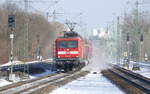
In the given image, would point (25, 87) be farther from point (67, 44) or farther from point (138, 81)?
point (67, 44)

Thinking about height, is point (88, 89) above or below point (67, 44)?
below

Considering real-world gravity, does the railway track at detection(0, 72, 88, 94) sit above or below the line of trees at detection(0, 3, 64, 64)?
below

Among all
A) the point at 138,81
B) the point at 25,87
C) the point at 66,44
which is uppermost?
the point at 66,44

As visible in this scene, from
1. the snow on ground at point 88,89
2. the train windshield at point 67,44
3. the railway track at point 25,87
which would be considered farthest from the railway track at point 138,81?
the train windshield at point 67,44

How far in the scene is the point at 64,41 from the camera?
A: 4894cm

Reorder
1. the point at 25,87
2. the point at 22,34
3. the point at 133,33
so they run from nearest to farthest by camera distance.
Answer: the point at 25,87, the point at 22,34, the point at 133,33

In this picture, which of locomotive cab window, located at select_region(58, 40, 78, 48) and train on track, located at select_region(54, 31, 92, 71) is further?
locomotive cab window, located at select_region(58, 40, 78, 48)

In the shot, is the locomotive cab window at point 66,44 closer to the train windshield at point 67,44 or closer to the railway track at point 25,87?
the train windshield at point 67,44

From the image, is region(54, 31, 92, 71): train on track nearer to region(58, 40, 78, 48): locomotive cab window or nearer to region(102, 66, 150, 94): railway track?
region(58, 40, 78, 48): locomotive cab window

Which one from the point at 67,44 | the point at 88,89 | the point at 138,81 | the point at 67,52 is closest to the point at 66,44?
the point at 67,44

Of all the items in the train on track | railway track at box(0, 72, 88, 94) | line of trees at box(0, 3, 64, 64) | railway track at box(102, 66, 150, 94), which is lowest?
railway track at box(102, 66, 150, 94)

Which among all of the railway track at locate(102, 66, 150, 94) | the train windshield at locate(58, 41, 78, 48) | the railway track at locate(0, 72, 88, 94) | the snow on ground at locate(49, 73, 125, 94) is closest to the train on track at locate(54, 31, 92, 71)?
the train windshield at locate(58, 41, 78, 48)

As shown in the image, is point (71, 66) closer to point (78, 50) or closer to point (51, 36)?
point (78, 50)

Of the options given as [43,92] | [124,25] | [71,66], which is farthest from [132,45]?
[43,92]
